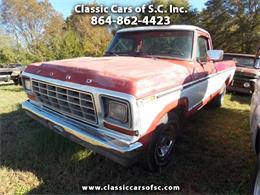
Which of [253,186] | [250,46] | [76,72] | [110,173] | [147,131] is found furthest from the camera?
[250,46]

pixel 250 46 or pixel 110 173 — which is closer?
pixel 110 173

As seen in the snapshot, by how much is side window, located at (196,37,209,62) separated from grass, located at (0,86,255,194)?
1.45 meters

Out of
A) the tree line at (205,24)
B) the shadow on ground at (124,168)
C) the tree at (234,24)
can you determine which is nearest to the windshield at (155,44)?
the shadow on ground at (124,168)

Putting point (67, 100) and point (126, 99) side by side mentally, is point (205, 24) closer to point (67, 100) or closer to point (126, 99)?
point (67, 100)

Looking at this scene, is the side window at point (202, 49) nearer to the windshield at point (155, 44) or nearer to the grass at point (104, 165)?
the windshield at point (155, 44)

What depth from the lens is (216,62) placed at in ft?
16.5

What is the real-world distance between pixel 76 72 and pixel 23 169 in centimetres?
160

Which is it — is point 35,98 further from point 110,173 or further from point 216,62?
point 216,62

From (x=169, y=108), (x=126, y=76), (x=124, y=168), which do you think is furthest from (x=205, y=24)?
(x=126, y=76)

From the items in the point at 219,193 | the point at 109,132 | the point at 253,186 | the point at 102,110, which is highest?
the point at 102,110

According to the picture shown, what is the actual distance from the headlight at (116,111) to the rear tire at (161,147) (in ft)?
1.64

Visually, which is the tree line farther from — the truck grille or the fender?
the fender

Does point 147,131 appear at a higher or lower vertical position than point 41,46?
lower

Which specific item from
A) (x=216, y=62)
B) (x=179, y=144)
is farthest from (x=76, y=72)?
(x=216, y=62)
